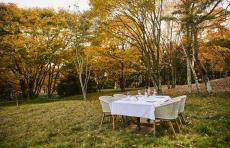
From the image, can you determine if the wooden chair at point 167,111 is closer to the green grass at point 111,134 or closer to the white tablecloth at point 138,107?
the white tablecloth at point 138,107

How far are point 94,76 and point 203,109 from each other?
20861 mm

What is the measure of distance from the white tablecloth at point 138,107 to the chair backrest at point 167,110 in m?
0.13

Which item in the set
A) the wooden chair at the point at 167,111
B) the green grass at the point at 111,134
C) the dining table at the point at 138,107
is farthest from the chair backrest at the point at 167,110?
the green grass at the point at 111,134

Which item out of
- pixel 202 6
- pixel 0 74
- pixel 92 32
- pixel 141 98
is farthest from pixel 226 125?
pixel 0 74

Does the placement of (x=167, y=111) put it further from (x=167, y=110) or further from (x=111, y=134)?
(x=111, y=134)

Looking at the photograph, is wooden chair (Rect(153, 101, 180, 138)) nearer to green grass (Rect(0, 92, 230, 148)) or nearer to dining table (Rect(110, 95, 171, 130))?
dining table (Rect(110, 95, 171, 130))

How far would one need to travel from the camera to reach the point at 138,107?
6.69 metres

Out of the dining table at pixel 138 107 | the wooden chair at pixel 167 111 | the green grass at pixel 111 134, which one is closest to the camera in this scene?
the green grass at pixel 111 134

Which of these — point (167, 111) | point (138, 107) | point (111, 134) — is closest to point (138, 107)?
point (138, 107)

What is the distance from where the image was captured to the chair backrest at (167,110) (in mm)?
6224

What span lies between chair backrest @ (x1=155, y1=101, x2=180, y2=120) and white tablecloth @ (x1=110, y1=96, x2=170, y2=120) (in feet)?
0.44

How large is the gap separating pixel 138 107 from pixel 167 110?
796 millimetres

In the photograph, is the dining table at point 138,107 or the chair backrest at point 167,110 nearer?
the chair backrest at point 167,110

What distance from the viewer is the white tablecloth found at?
646 cm
